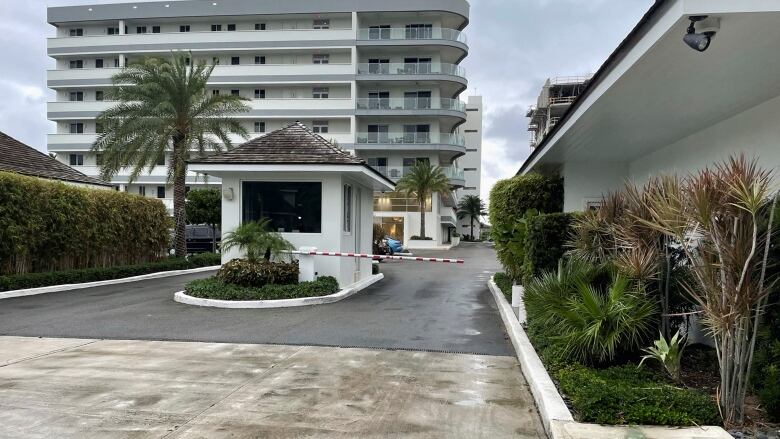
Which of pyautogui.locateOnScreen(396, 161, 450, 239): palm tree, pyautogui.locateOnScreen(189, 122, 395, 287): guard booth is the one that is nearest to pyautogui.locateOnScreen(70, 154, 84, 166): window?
pyautogui.locateOnScreen(396, 161, 450, 239): palm tree

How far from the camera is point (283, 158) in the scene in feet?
42.3

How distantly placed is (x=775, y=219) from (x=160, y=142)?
20480mm

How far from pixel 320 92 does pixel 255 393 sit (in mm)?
43492

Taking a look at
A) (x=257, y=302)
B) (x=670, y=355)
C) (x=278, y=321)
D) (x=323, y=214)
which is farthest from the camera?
(x=323, y=214)

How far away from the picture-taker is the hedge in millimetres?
12969

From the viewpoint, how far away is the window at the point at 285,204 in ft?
43.3

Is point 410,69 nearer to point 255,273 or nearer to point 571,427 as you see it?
point 255,273

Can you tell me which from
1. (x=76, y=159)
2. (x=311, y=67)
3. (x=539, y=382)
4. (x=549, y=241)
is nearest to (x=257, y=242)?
(x=549, y=241)

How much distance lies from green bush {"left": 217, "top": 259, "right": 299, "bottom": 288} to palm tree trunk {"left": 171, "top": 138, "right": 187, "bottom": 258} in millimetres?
9532

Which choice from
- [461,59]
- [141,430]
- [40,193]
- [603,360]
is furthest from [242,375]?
[461,59]

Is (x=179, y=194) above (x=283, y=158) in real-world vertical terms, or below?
below

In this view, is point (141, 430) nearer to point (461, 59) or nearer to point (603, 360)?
point (603, 360)

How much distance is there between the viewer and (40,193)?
13.7m

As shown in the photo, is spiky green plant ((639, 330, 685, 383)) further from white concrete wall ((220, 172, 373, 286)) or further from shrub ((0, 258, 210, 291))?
shrub ((0, 258, 210, 291))
